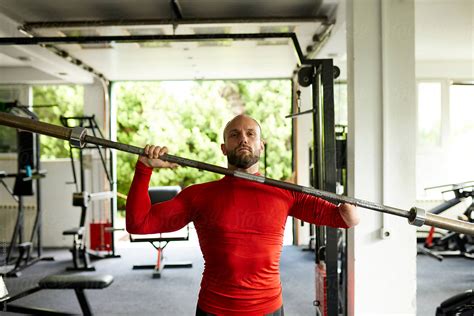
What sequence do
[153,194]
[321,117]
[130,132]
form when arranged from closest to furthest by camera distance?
[321,117] → [153,194] → [130,132]

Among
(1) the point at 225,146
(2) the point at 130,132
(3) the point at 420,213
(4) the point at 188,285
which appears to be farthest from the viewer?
(2) the point at 130,132

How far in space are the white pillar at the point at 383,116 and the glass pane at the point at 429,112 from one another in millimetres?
2474

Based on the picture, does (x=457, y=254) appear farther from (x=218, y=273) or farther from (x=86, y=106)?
(x=86, y=106)

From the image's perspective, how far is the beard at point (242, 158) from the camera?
5.32 ft

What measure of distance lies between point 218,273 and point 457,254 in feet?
15.1

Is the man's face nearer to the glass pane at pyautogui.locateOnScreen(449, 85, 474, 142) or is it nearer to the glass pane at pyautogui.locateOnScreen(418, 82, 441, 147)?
the glass pane at pyautogui.locateOnScreen(449, 85, 474, 142)

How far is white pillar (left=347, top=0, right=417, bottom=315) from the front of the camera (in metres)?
2.60

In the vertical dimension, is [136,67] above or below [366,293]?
above

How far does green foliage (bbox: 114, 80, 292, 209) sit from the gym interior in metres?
0.03

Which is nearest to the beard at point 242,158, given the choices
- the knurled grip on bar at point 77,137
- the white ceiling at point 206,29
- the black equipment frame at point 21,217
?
the knurled grip on bar at point 77,137

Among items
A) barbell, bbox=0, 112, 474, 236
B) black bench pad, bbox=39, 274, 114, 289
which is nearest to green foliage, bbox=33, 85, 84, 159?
black bench pad, bbox=39, 274, 114, 289

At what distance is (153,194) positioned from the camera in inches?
194

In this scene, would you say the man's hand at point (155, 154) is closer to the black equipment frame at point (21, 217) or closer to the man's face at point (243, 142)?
the man's face at point (243, 142)

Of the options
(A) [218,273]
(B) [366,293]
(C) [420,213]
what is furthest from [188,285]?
(C) [420,213]
